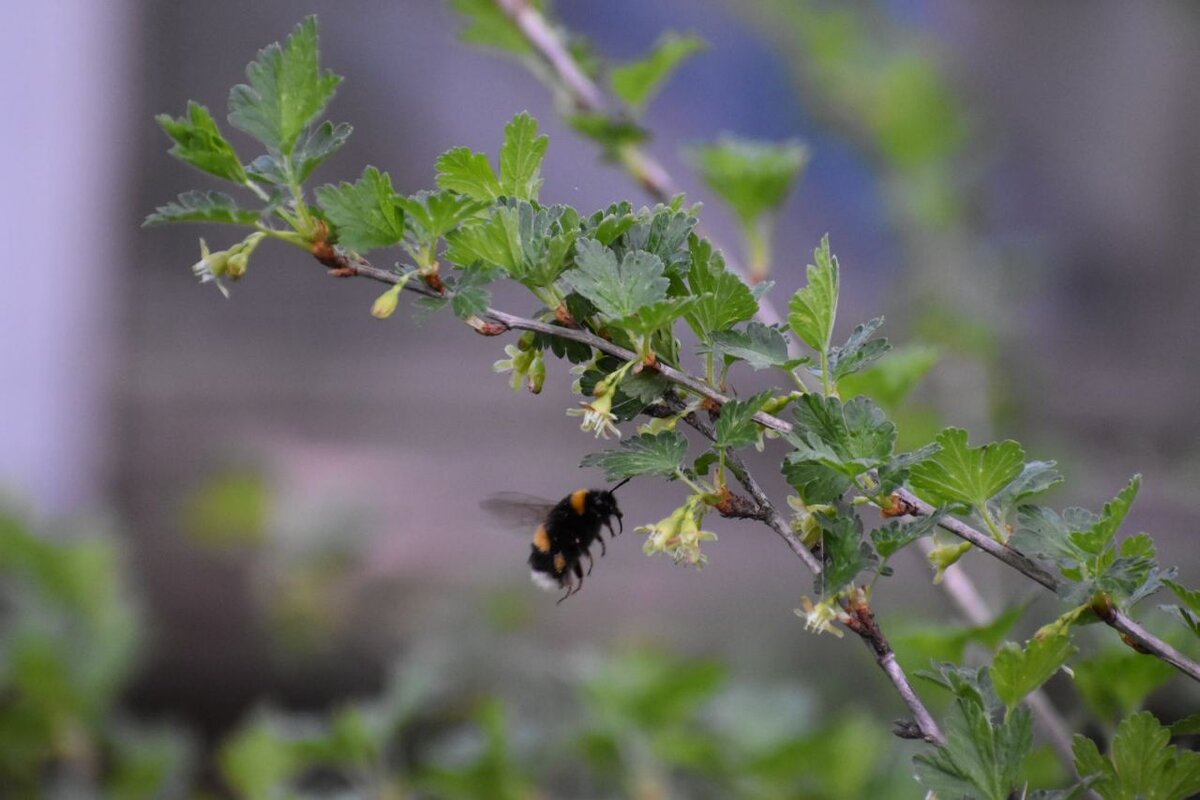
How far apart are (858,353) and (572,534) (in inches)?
14.7

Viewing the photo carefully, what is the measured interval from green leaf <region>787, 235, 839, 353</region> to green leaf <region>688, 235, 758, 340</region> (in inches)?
0.6

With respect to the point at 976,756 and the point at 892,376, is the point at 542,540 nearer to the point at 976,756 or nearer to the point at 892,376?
the point at 892,376

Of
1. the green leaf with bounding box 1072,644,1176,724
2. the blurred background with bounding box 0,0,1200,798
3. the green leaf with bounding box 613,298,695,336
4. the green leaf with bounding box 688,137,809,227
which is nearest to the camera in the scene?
the green leaf with bounding box 613,298,695,336

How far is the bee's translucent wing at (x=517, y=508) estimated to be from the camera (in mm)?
1004

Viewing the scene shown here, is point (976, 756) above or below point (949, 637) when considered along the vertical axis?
below

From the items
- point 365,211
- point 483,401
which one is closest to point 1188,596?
point 365,211

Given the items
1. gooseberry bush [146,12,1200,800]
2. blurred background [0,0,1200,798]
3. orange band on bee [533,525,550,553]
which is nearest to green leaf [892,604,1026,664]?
blurred background [0,0,1200,798]

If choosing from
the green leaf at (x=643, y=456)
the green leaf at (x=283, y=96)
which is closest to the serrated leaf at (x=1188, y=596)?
the green leaf at (x=643, y=456)

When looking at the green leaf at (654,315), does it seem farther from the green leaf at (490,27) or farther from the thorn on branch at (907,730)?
the green leaf at (490,27)

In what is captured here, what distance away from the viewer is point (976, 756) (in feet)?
1.67

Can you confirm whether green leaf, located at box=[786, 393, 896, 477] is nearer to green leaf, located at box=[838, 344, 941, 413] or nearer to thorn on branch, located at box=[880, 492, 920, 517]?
thorn on branch, located at box=[880, 492, 920, 517]

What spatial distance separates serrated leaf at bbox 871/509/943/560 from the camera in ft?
1.58

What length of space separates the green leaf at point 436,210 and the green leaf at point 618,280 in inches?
2.2

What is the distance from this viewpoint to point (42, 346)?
2980 millimetres
